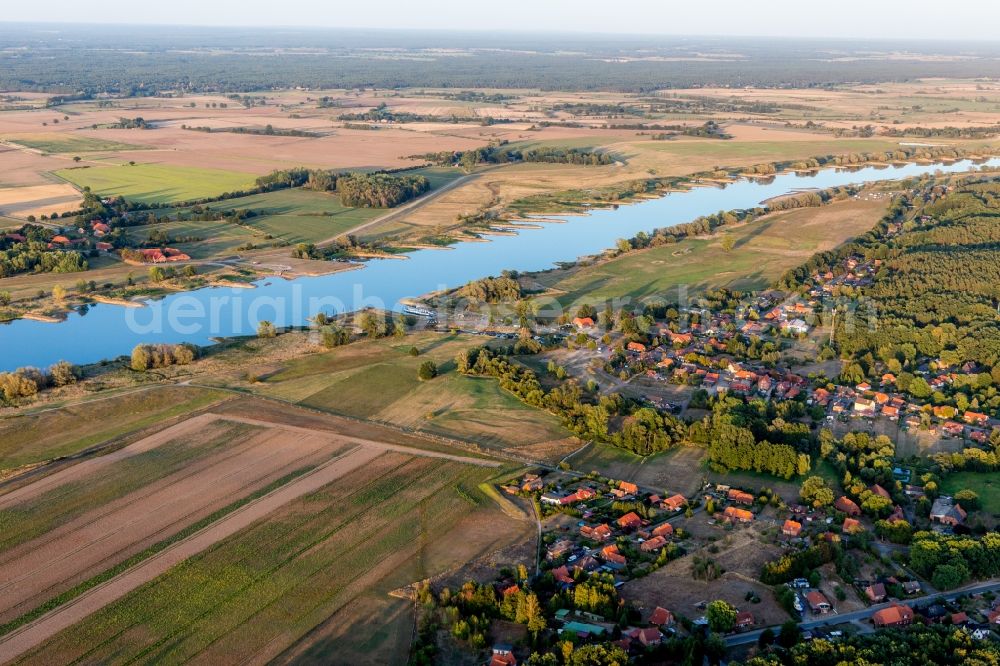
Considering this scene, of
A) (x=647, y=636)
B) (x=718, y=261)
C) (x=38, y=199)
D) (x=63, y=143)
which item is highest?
(x=63, y=143)

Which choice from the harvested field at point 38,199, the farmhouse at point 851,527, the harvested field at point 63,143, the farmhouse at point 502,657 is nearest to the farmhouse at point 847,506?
the farmhouse at point 851,527

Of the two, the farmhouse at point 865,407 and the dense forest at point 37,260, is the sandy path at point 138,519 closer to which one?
the farmhouse at point 865,407

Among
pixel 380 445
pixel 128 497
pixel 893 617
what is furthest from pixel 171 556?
pixel 893 617

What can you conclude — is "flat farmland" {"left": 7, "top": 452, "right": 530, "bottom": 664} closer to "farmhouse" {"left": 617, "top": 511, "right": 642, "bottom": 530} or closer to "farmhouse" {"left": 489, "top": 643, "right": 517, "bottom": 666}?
"farmhouse" {"left": 489, "top": 643, "right": 517, "bottom": 666}

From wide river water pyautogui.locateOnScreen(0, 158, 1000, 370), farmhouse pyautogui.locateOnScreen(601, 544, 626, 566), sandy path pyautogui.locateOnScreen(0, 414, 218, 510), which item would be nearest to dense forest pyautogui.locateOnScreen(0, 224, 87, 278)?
wide river water pyautogui.locateOnScreen(0, 158, 1000, 370)

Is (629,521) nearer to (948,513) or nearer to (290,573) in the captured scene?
(948,513)
